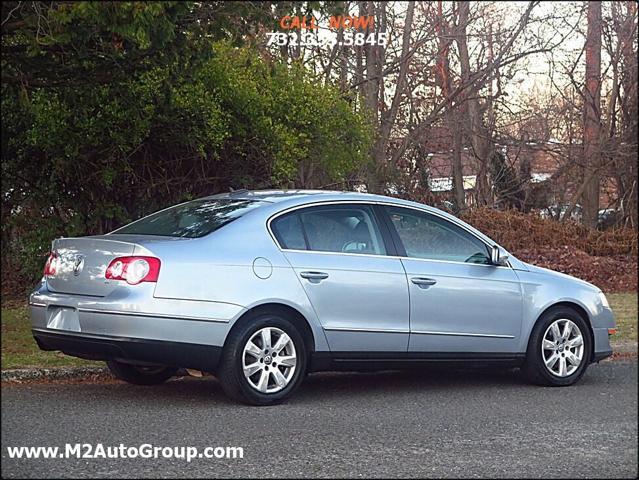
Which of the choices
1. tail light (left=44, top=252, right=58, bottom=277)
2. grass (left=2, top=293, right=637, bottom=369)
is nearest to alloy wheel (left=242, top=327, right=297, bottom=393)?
tail light (left=44, top=252, right=58, bottom=277)

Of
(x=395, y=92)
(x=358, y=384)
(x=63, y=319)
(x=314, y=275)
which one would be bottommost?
(x=358, y=384)

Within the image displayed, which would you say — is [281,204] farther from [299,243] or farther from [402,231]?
[402,231]

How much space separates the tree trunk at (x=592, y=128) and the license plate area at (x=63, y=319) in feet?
59.0

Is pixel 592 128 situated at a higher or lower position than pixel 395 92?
lower

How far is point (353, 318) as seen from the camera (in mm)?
7770

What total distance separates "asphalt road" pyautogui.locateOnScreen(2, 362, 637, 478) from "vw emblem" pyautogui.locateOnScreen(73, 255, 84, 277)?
927 mm

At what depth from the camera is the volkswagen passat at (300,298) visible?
710 cm

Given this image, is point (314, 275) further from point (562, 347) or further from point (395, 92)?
point (395, 92)

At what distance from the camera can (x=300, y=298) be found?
7.51 metres

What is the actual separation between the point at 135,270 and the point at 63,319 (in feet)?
2.29

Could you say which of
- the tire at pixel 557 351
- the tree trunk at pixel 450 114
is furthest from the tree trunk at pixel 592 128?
the tire at pixel 557 351

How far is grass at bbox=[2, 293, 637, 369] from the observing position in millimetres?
8816

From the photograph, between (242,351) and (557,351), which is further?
(557,351)

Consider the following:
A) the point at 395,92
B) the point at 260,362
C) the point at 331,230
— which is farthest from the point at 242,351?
the point at 395,92
